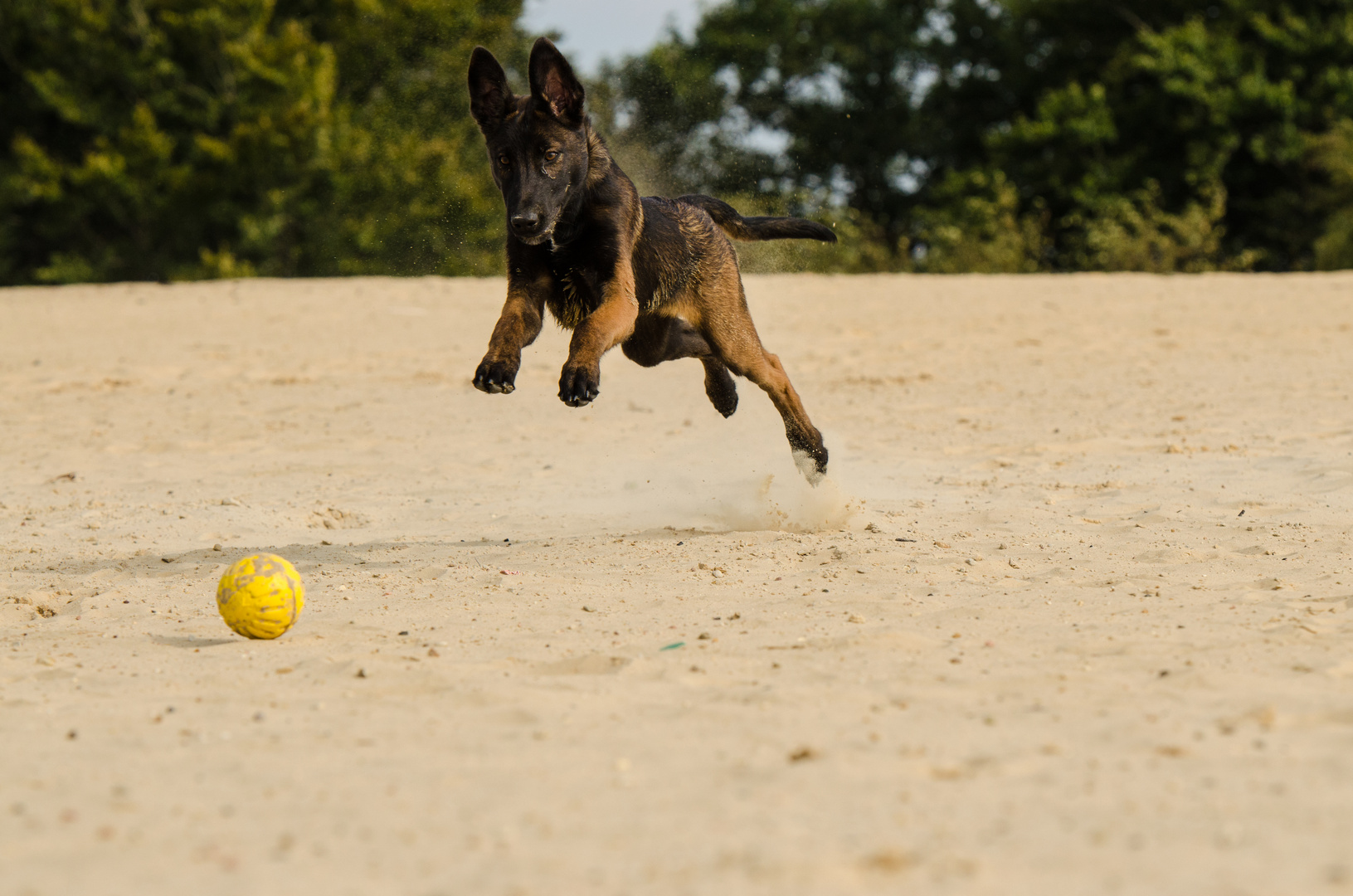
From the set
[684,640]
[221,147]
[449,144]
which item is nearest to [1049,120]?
[449,144]

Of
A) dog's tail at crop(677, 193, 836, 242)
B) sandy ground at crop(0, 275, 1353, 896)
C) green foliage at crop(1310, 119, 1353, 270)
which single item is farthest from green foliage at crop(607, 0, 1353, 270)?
dog's tail at crop(677, 193, 836, 242)

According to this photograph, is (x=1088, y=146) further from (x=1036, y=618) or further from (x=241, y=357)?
(x=1036, y=618)

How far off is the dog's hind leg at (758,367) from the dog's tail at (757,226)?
0.52 metres

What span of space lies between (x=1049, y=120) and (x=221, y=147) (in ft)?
55.9

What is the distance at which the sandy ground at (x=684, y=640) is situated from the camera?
109 inches

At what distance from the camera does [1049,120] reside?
29422mm

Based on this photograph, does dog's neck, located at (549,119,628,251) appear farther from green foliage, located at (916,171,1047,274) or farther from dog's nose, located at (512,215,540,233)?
green foliage, located at (916,171,1047,274)

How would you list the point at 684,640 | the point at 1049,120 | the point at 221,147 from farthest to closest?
the point at 1049,120, the point at 221,147, the point at 684,640

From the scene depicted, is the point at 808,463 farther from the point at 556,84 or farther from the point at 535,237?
the point at 556,84

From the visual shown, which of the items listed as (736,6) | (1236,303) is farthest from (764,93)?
(1236,303)

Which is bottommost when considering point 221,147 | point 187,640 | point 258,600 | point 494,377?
point 187,640

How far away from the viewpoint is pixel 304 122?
25.9m

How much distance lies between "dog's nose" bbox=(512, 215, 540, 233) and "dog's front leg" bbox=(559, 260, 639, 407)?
48cm

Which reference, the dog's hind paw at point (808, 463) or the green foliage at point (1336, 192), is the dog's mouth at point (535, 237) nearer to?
the dog's hind paw at point (808, 463)
